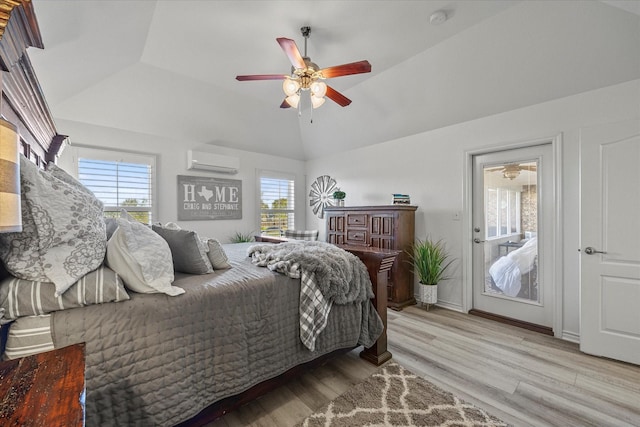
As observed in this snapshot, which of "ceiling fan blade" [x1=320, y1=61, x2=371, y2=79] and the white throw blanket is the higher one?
"ceiling fan blade" [x1=320, y1=61, x2=371, y2=79]

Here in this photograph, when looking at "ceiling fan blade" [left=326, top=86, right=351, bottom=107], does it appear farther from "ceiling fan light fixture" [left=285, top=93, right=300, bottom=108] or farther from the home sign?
the home sign

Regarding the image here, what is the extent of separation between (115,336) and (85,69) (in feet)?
9.10

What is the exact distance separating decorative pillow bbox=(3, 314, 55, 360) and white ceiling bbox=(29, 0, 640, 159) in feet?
5.80

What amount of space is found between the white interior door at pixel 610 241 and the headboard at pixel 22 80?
3605mm

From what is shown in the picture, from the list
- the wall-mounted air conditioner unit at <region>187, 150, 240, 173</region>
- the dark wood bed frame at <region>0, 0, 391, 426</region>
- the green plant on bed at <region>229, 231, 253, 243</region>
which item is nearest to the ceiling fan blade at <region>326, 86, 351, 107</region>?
the dark wood bed frame at <region>0, 0, 391, 426</region>

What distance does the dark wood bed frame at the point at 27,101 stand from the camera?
39.5 inches

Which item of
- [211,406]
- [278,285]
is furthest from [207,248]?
[211,406]

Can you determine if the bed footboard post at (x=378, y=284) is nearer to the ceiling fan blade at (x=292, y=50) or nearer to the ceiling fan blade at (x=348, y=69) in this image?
the ceiling fan blade at (x=348, y=69)

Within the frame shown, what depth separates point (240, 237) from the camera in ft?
15.0

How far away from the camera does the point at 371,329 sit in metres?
2.14

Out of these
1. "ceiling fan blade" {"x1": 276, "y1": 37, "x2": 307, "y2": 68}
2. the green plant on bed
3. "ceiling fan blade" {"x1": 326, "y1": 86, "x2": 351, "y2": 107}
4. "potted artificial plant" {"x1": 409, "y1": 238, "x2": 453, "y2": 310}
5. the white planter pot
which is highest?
"ceiling fan blade" {"x1": 276, "y1": 37, "x2": 307, "y2": 68}

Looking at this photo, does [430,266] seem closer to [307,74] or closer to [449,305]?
[449,305]

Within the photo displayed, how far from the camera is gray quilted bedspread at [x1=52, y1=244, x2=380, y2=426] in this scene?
3.61 ft

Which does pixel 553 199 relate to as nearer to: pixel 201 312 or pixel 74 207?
pixel 201 312
